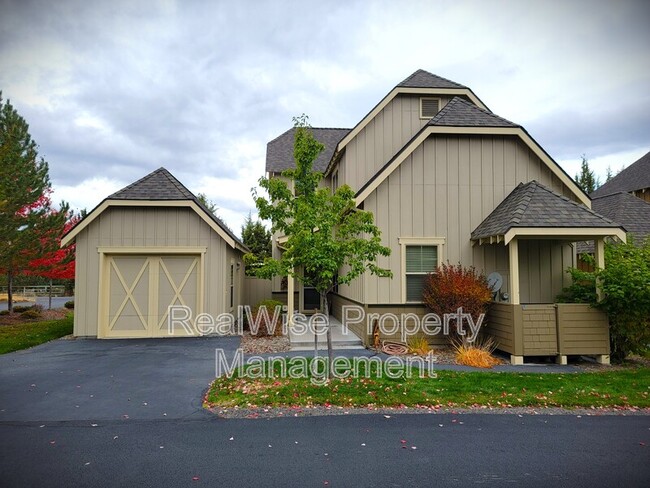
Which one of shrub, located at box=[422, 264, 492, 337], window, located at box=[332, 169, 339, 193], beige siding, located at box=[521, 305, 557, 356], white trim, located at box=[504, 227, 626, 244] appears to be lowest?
beige siding, located at box=[521, 305, 557, 356]

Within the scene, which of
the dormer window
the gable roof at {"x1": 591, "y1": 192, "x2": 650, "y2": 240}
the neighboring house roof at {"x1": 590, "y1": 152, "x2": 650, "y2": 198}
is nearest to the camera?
the dormer window

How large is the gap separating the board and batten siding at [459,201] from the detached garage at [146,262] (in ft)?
17.2

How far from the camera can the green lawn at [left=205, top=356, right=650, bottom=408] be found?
19.9 feet

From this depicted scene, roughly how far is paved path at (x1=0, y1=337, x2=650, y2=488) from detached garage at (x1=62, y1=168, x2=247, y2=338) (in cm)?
557

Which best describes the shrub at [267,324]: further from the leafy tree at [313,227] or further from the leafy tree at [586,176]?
the leafy tree at [586,176]

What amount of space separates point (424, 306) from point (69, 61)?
1191 centimetres

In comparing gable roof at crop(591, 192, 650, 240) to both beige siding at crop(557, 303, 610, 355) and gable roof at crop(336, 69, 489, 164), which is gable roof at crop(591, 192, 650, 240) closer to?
beige siding at crop(557, 303, 610, 355)

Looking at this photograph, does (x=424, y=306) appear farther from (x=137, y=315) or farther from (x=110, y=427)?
(x=137, y=315)

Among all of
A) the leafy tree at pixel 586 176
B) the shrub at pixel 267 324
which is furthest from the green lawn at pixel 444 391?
the leafy tree at pixel 586 176

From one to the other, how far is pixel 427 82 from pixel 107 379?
43.5 feet

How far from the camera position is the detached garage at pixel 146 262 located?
12.0m

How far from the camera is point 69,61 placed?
35.0 feet

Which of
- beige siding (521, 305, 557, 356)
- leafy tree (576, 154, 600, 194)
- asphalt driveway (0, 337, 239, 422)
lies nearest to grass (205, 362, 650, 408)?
asphalt driveway (0, 337, 239, 422)

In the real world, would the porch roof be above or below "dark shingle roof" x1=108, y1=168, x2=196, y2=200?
below
